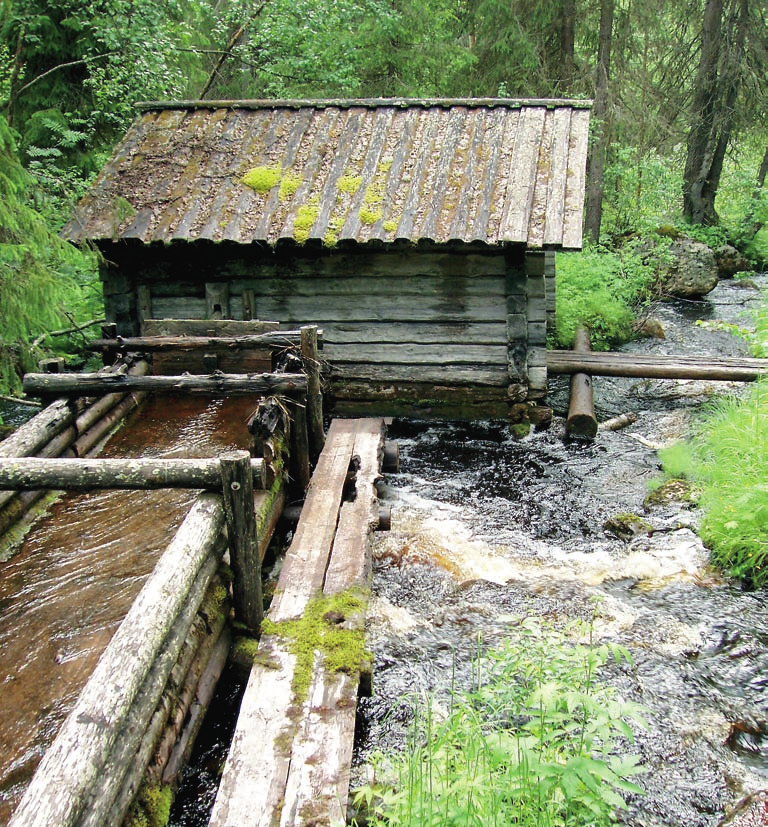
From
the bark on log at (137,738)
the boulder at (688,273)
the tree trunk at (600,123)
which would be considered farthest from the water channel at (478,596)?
the tree trunk at (600,123)

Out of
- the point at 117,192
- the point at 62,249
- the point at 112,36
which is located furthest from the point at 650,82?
the point at 62,249

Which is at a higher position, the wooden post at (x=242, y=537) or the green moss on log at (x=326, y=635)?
the wooden post at (x=242, y=537)

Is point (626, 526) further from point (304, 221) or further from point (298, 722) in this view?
point (304, 221)

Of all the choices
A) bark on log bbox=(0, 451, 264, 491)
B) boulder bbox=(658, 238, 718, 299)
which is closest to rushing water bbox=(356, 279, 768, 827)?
bark on log bbox=(0, 451, 264, 491)

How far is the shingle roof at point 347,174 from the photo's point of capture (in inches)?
321

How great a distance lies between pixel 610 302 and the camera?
42.0 ft

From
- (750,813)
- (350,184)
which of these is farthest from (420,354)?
(750,813)

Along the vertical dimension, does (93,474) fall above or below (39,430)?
above

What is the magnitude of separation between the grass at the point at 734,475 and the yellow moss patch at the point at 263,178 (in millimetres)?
5906

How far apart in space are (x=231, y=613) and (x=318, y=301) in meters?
5.33

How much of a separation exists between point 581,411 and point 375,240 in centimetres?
323

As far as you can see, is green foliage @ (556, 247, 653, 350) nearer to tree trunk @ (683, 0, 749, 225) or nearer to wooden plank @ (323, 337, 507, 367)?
wooden plank @ (323, 337, 507, 367)

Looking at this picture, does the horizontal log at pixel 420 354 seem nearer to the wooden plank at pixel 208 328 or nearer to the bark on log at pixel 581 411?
the bark on log at pixel 581 411

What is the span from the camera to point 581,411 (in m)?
8.41
